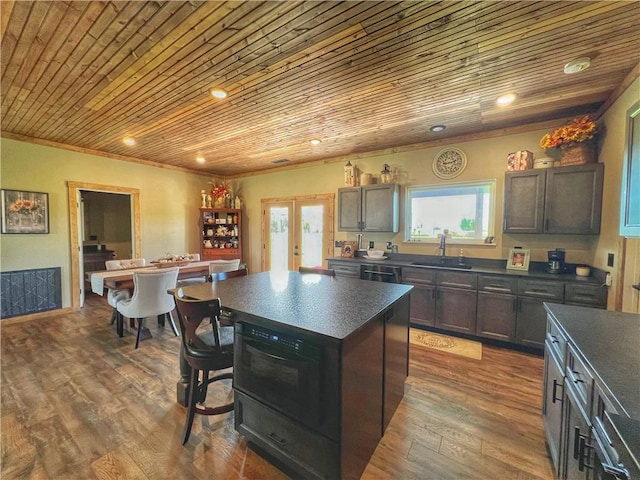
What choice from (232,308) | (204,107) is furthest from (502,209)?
(204,107)

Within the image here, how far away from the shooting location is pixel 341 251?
15.9 ft

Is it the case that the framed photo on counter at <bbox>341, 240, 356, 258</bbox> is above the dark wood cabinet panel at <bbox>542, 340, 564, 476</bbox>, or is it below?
above

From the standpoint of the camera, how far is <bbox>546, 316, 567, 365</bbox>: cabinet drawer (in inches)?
54.1

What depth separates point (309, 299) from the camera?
1867mm

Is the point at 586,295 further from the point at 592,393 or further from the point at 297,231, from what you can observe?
the point at 297,231

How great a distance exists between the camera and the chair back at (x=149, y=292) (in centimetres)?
304

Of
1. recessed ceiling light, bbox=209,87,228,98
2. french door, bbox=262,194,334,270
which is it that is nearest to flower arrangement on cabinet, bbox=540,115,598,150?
french door, bbox=262,194,334,270

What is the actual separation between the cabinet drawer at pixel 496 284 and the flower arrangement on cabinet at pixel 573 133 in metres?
1.62

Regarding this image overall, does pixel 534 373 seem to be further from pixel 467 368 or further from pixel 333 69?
pixel 333 69

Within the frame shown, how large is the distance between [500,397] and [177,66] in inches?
152

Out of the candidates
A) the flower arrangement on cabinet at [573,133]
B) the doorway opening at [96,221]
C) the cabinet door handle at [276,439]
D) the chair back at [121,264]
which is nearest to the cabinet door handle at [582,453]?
the cabinet door handle at [276,439]

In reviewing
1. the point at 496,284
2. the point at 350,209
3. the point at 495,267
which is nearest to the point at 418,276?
the point at 496,284

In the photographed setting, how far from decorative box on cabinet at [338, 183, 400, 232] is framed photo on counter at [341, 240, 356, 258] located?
0.29 metres

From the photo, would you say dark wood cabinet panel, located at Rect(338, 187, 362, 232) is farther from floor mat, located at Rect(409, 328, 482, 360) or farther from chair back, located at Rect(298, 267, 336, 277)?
floor mat, located at Rect(409, 328, 482, 360)
